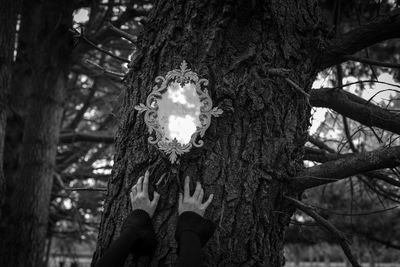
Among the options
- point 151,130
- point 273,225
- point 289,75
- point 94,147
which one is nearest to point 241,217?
point 273,225

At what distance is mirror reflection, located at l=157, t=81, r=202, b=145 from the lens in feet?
7.24

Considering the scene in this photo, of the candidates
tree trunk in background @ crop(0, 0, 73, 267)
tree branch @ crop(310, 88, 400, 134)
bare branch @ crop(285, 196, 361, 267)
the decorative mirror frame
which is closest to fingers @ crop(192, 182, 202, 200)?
the decorative mirror frame

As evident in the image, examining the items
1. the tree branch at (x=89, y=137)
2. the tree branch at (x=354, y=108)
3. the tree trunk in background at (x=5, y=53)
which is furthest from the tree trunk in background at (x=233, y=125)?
the tree branch at (x=89, y=137)

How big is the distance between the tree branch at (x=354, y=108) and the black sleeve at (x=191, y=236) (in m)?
1.30

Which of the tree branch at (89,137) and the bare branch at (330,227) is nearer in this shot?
the bare branch at (330,227)

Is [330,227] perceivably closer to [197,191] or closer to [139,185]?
[197,191]

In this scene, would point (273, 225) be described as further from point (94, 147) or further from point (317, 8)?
point (94, 147)

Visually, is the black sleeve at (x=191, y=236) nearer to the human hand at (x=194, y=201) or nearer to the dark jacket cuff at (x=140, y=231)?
the human hand at (x=194, y=201)

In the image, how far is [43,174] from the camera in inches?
192

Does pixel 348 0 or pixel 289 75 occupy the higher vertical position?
pixel 348 0

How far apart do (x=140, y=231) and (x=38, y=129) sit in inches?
135

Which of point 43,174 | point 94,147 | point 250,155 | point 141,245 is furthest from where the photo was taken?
point 94,147

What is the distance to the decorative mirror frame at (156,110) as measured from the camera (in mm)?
2174

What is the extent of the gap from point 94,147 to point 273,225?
614 cm
